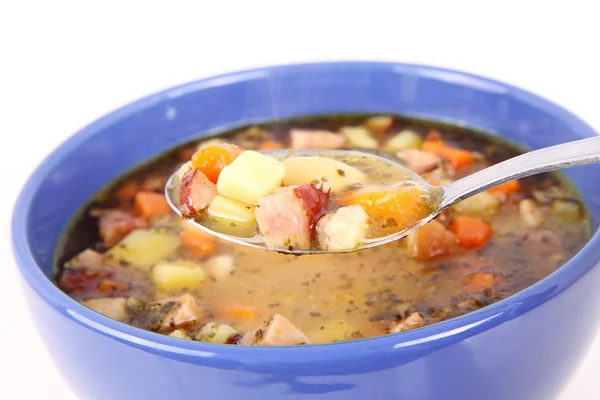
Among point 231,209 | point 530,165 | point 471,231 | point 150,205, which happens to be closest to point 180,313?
point 231,209

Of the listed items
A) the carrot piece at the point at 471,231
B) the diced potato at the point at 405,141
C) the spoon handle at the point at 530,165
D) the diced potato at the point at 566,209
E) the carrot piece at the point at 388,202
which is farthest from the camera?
the diced potato at the point at 405,141

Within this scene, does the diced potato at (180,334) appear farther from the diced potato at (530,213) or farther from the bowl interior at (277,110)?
the diced potato at (530,213)

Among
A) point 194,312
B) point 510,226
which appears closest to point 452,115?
point 510,226

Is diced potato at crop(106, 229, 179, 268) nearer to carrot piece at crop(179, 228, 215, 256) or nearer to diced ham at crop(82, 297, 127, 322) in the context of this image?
carrot piece at crop(179, 228, 215, 256)

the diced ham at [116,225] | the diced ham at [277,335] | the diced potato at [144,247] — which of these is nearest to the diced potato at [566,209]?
the diced ham at [277,335]

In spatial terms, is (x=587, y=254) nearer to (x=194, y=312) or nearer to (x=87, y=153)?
(x=194, y=312)

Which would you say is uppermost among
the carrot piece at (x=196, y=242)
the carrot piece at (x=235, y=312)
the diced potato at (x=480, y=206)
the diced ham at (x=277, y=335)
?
the diced potato at (x=480, y=206)

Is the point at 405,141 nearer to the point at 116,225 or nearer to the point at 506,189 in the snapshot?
the point at 506,189
